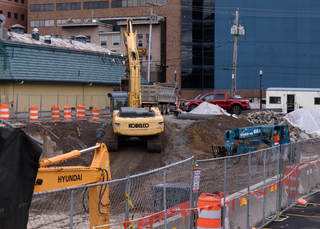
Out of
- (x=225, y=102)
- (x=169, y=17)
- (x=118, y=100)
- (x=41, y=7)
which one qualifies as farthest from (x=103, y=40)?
(x=118, y=100)

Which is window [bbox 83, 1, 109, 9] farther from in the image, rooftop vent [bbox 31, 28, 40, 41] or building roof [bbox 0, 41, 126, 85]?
rooftop vent [bbox 31, 28, 40, 41]

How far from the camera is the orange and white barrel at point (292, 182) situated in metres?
12.2

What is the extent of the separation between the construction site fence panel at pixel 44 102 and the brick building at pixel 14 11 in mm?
61527

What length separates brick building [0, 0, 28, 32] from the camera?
290 ft

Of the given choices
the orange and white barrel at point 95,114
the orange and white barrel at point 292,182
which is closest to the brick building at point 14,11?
the orange and white barrel at point 95,114

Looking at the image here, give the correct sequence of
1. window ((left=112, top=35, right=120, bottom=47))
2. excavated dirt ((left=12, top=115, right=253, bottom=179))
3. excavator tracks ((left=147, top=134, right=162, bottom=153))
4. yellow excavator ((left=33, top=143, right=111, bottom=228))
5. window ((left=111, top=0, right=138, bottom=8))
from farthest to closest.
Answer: window ((left=111, top=0, right=138, bottom=8))
window ((left=112, top=35, right=120, bottom=47))
excavator tracks ((left=147, top=134, right=162, bottom=153))
excavated dirt ((left=12, top=115, right=253, bottom=179))
yellow excavator ((left=33, top=143, right=111, bottom=228))

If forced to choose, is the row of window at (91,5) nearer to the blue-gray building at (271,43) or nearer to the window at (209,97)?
the blue-gray building at (271,43)

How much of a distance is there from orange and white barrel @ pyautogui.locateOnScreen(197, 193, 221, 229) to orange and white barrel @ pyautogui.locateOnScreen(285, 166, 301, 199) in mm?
4619

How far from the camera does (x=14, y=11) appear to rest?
90.2 m

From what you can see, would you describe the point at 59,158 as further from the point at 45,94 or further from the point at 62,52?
the point at 62,52

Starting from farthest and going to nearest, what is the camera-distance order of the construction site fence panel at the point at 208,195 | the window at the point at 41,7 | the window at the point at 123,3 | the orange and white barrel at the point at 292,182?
1. the window at the point at 41,7
2. the window at the point at 123,3
3. the orange and white barrel at the point at 292,182
4. the construction site fence panel at the point at 208,195

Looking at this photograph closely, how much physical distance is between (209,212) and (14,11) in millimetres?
91413

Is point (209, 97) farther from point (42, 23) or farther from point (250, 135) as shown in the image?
point (42, 23)

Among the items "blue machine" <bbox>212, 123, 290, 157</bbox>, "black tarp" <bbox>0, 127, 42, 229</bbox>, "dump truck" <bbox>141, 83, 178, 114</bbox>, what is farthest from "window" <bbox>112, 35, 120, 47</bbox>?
"black tarp" <bbox>0, 127, 42, 229</bbox>
